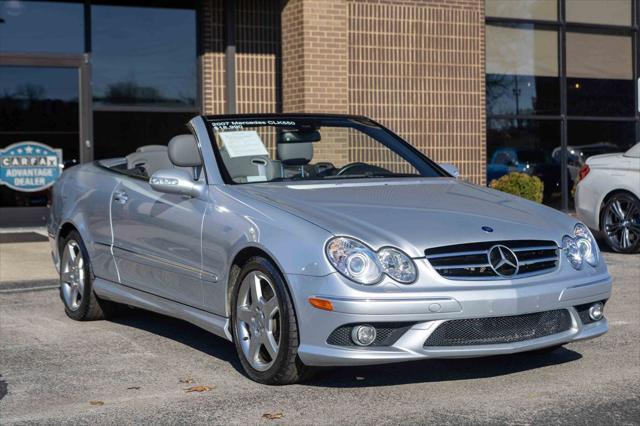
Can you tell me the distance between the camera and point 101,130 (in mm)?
15516

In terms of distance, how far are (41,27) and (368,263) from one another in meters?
10.8

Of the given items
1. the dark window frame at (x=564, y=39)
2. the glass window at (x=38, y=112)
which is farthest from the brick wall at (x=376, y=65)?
the glass window at (x=38, y=112)

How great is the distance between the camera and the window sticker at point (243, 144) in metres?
7.03

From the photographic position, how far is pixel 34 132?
1532cm

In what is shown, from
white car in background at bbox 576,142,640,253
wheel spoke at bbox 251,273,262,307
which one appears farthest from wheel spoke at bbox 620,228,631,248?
wheel spoke at bbox 251,273,262,307

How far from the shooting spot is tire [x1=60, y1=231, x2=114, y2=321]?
816 centimetres

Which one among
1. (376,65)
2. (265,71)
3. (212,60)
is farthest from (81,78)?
(376,65)

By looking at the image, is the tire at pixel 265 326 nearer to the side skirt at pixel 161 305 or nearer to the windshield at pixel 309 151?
the side skirt at pixel 161 305

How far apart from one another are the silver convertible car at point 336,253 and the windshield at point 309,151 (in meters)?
0.01

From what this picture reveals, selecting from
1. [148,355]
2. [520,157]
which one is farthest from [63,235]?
[520,157]

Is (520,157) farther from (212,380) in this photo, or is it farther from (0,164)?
(212,380)

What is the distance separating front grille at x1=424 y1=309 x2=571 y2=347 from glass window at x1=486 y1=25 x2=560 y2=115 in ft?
38.4

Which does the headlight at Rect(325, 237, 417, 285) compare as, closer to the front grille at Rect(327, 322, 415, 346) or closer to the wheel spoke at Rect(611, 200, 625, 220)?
the front grille at Rect(327, 322, 415, 346)

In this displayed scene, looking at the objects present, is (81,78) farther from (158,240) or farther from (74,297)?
(158,240)
